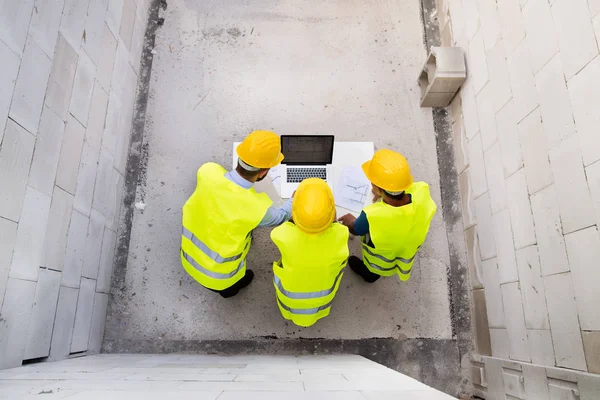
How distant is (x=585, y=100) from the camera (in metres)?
→ 1.82

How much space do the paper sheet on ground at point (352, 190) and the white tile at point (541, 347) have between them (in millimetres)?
1254

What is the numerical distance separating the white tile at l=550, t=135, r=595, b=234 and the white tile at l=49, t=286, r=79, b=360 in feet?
8.59

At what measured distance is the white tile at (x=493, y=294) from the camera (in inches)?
100

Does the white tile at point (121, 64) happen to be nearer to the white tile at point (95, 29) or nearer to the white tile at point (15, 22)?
the white tile at point (95, 29)

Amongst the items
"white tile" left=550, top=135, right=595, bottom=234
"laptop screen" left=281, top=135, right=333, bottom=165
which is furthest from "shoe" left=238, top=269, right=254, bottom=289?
"white tile" left=550, top=135, right=595, bottom=234

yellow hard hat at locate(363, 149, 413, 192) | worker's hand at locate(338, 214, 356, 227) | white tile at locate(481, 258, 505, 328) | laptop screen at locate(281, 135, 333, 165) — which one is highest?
laptop screen at locate(281, 135, 333, 165)

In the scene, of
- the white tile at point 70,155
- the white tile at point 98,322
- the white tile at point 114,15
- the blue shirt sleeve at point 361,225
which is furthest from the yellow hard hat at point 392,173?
the white tile at point 114,15

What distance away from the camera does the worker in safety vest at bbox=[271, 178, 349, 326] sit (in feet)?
6.74

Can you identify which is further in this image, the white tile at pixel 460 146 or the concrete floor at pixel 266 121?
the white tile at pixel 460 146

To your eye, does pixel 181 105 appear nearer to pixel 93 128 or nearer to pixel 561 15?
pixel 93 128

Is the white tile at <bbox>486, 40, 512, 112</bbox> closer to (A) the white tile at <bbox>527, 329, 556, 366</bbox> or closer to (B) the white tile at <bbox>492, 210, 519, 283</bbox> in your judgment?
(B) the white tile at <bbox>492, 210, 519, 283</bbox>

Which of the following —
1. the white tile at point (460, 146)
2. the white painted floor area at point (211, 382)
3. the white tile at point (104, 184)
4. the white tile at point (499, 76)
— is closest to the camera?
the white painted floor area at point (211, 382)

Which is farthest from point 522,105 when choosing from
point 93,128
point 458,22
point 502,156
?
point 93,128

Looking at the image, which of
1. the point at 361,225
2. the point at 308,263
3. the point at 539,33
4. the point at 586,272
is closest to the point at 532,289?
the point at 586,272
